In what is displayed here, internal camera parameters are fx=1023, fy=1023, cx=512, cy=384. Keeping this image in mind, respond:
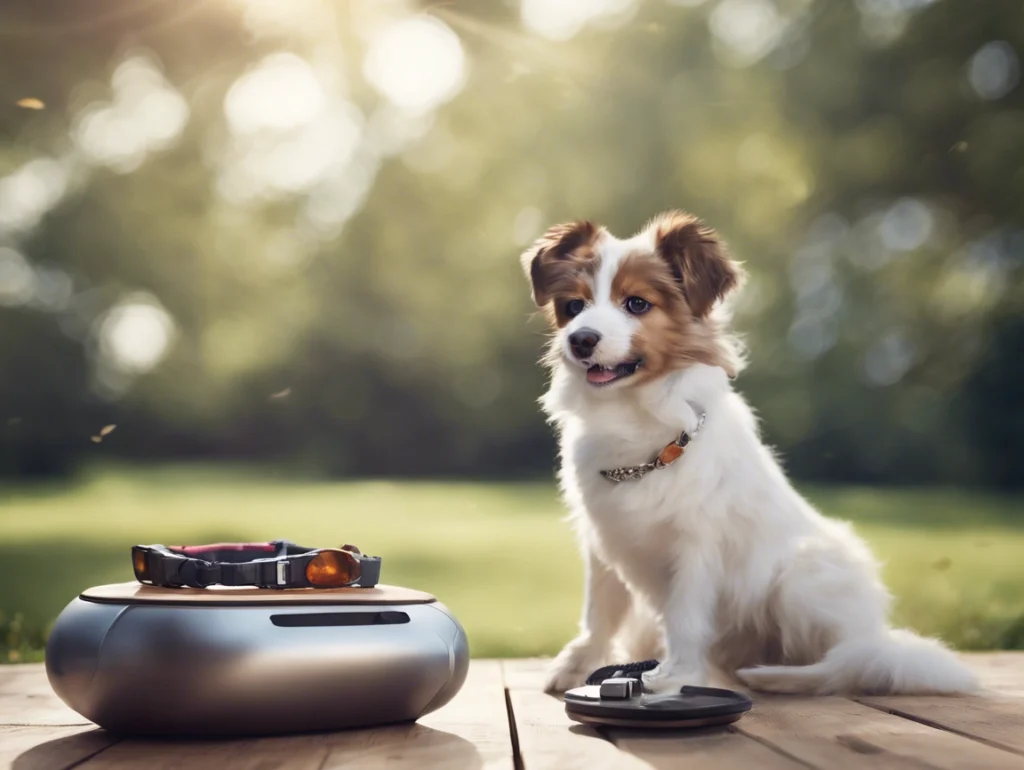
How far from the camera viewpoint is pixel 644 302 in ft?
7.45

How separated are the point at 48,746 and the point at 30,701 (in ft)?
1.77

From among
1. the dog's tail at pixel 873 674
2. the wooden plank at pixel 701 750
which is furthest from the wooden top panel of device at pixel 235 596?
the dog's tail at pixel 873 674

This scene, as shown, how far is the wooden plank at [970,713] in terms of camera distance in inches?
70.9

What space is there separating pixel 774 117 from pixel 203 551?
21.0ft

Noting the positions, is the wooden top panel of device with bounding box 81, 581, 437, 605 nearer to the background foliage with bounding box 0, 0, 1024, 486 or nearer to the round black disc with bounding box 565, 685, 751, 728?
the round black disc with bounding box 565, 685, 751, 728

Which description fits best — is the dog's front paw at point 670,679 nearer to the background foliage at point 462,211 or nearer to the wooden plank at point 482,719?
the wooden plank at point 482,719

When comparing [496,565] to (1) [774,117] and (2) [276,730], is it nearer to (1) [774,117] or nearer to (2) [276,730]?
(2) [276,730]

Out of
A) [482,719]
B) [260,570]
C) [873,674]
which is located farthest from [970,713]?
[260,570]

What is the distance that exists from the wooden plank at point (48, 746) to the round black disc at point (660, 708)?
→ 0.83 metres

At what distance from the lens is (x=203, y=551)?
6.79ft

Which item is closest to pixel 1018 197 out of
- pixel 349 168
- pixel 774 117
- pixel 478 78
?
pixel 774 117

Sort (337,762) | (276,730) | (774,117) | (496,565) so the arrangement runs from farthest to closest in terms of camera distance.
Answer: (774,117)
(496,565)
(276,730)
(337,762)

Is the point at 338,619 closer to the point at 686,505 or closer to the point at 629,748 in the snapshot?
the point at 629,748

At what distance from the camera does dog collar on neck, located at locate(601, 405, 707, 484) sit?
2.29 m
